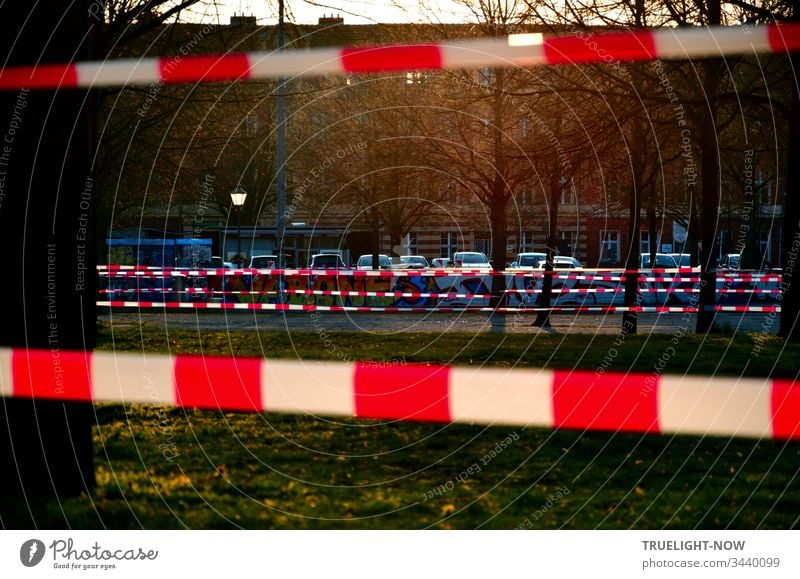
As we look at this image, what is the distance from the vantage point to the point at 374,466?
26.0 feet

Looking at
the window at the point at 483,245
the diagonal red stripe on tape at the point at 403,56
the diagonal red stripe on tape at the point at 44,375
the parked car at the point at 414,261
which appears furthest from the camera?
the window at the point at 483,245

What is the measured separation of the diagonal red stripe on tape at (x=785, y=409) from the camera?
9367 millimetres

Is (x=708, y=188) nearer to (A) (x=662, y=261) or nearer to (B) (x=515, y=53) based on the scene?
(B) (x=515, y=53)

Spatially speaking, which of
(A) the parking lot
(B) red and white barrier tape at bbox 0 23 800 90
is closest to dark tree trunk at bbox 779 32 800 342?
(B) red and white barrier tape at bbox 0 23 800 90

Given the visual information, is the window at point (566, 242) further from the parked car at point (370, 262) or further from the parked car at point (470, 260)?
the parked car at point (370, 262)

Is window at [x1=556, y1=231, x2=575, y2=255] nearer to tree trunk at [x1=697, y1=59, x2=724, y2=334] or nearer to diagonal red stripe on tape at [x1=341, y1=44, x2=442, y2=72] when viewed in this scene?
diagonal red stripe on tape at [x1=341, y1=44, x2=442, y2=72]

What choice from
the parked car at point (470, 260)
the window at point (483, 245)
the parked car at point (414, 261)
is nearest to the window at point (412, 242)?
the window at point (483, 245)

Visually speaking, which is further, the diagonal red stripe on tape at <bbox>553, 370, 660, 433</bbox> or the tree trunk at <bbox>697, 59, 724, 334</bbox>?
the tree trunk at <bbox>697, 59, 724, 334</bbox>

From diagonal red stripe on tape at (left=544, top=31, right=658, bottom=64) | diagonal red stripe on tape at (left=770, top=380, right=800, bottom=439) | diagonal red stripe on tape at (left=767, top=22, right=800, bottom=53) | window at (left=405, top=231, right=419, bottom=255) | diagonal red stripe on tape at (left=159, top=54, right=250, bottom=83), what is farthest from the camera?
window at (left=405, top=231, right=419, bottom=255)

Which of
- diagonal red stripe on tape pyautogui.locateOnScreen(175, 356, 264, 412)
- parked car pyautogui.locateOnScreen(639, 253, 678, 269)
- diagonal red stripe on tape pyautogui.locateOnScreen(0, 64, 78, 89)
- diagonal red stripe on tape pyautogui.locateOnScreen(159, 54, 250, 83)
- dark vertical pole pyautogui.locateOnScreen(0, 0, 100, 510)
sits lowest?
parked car pyautogui.locateOnScreen(639, 253, 678, 269)

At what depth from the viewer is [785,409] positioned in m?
10.2

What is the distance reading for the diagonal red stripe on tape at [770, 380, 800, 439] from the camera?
9367 mm

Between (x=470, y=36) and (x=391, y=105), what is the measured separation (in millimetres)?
6180

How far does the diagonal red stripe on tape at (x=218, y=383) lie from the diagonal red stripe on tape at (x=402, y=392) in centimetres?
111
